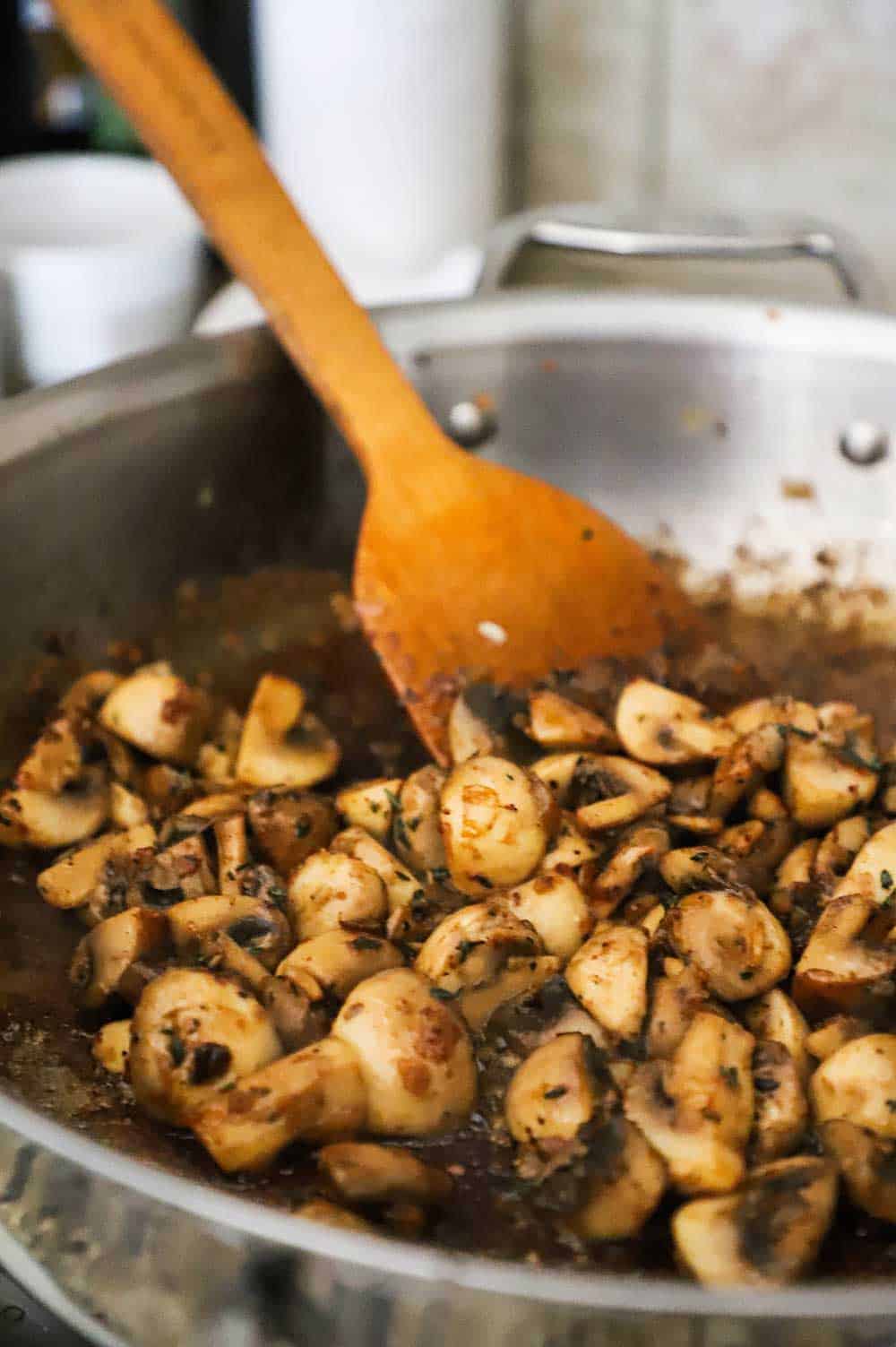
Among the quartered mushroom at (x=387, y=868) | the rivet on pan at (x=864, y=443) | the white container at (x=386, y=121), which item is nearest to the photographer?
the quartered mushroom at (x=387, y=868)

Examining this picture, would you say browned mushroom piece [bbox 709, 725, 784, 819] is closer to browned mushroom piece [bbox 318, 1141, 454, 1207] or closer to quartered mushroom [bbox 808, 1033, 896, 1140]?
quartered mushroom [bbox 808, 1033, 896, 1140]

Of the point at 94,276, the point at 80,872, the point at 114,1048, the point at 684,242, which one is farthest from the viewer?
the point at 94,276

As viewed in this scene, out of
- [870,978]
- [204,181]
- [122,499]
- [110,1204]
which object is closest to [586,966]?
[870,978]

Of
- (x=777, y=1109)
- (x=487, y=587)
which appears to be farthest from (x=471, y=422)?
(x=777, y=1109)

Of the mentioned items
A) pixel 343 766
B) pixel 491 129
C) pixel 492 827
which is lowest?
pixel 343 766

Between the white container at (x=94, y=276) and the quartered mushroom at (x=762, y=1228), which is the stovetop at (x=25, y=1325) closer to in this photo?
the quartered mushroom at (x=762, y=1228)

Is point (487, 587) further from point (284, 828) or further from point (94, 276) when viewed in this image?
point (94, 276)

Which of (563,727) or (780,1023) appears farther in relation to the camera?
(563,727)

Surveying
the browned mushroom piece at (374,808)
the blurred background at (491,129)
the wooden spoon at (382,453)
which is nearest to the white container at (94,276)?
the blurred background at (491,129)
